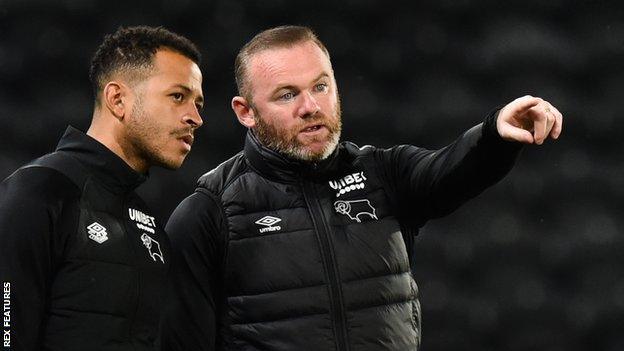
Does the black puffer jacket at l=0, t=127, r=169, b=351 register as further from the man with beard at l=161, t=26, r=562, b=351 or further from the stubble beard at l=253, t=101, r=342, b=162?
the stubble beard at l=253, t=101, r=342, b=162

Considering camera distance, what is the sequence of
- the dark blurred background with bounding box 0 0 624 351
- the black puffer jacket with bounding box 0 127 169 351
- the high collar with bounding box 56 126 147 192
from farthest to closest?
the dark blurred background with bounding box 0 0 624 351
the high collar with bounding box 56 126 147 192
the black puffer jacket with bounding box 0 127 169 351

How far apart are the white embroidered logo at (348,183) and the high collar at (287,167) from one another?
0.01 m

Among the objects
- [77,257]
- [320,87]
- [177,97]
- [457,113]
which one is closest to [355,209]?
[320,87]

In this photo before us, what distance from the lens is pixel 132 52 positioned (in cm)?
122

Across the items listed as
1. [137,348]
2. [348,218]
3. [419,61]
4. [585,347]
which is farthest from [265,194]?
[585,347]

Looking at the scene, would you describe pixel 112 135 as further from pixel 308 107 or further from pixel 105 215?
pixel 308 107

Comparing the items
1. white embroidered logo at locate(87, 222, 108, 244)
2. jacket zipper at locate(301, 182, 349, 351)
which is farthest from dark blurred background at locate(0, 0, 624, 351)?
white embroidered logo at locate(87, 222, 108, 244)

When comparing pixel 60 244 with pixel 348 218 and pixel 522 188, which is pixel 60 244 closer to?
pixel 348 218

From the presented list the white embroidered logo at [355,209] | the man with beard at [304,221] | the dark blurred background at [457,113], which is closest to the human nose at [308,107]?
the man with beard at [304,221]

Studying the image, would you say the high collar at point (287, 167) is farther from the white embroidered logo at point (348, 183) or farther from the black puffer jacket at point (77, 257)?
the black puffer jacket at point (77, 257)

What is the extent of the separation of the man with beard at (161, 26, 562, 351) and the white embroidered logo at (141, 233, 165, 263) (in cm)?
5

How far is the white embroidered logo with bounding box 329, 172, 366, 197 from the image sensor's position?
1.27m

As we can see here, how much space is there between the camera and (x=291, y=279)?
3.92 ft

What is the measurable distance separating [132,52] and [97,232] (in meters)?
0.26
